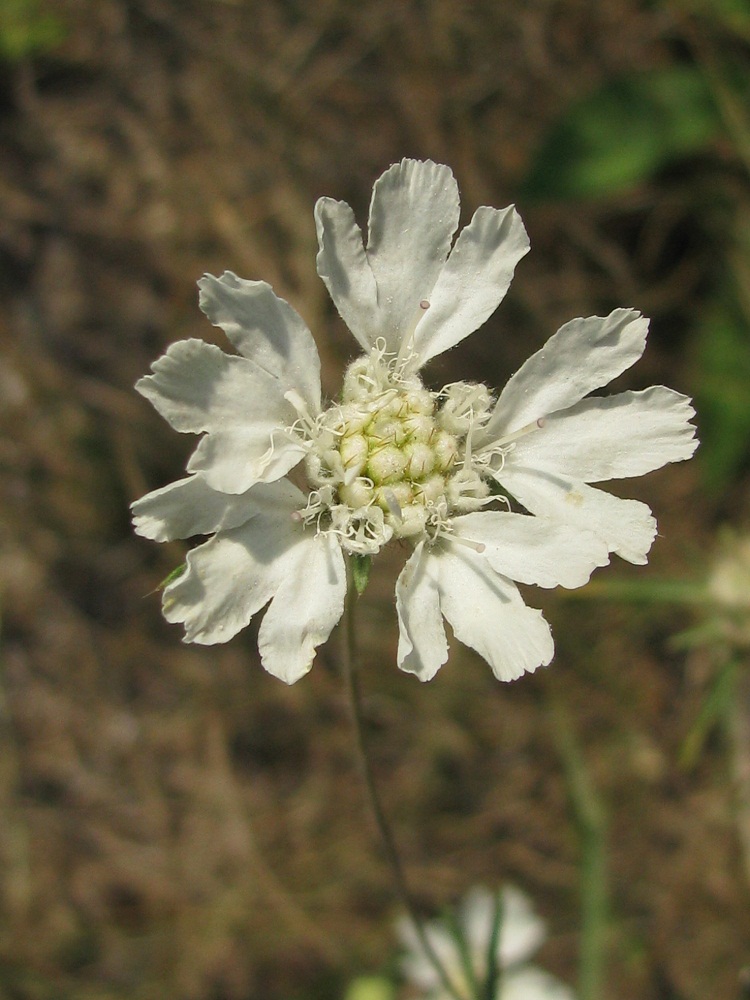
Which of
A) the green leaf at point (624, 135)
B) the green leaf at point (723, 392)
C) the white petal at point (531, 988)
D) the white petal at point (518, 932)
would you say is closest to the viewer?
the white petal at point (531, 988)

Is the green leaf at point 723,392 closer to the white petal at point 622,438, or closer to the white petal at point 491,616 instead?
the white petal at point 622,438

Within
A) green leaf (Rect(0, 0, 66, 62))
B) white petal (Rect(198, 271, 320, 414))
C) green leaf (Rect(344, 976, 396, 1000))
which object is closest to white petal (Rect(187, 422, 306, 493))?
white petal (Rect(198, 271, 320, 414))

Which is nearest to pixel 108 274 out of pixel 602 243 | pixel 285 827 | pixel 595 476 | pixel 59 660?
pixel 59 660

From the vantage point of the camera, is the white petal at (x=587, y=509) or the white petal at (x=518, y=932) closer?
the white petal at (x=587, y=509)

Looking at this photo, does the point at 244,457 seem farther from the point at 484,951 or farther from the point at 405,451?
the point at 484,951

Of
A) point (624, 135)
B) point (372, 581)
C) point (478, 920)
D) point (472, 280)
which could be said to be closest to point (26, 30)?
point (624, 135)

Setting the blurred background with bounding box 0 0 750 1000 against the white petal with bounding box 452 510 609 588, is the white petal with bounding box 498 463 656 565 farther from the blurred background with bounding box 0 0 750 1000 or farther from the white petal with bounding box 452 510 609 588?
the blurred background with bounding box 0 0 750 1000

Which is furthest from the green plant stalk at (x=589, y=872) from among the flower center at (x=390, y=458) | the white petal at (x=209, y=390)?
the white petal at (x=209, y=390)
